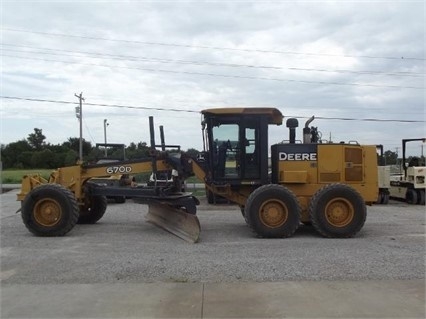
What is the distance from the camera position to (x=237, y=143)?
12.2 m

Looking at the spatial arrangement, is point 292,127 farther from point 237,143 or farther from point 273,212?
point 273,212

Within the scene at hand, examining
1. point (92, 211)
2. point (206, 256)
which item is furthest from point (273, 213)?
point (92, 211)

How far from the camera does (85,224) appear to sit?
46.0ft

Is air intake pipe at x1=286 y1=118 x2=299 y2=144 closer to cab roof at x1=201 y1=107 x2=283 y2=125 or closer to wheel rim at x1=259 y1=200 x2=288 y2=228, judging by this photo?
cab roof at x1=201 y1=107 x2=283 y2=125

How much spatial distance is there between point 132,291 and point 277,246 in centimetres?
437

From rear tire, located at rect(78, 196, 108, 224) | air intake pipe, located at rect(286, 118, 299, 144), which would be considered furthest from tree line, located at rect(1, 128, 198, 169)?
air intake pipe, located at rect(286, 118, 299, 144)

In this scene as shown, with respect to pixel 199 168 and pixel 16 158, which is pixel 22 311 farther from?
pixel 16 158

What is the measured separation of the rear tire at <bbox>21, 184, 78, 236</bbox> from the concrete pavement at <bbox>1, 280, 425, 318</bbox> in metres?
4.88

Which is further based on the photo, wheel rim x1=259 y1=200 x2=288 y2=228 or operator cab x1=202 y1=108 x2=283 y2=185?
operator cab x1=202 y1=108 x2=283 y2=185

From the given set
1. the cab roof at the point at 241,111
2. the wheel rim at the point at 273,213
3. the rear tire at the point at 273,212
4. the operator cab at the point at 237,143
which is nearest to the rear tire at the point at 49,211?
the operator cab at the point at 237,143

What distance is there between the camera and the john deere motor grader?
1161 centimetres

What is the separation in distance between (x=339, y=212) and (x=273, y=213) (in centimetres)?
156

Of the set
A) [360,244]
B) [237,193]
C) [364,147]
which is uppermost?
[364,147]

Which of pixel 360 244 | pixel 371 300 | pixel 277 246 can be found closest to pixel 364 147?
pixel 360 244
